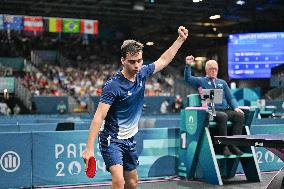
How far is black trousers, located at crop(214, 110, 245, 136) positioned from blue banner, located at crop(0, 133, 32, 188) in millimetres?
2739

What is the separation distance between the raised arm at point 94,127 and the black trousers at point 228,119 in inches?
138

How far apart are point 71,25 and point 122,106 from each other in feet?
53.6

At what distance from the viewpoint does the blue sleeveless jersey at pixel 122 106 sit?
13.7 feet

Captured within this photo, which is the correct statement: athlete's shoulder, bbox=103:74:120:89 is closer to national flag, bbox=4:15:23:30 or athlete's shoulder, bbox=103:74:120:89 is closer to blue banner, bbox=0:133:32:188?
blue banner, bbox=0:133:32:188

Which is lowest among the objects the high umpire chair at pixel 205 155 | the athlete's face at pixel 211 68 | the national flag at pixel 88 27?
the high umpire chair at pixel 205 155

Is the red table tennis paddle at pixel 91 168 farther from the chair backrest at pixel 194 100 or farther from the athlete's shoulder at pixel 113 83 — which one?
the chair backrest at pixel 194 100

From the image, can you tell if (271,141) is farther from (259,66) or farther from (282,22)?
(282,22)

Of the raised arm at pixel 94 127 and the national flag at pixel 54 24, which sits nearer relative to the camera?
the raised arm at pixel 94 127

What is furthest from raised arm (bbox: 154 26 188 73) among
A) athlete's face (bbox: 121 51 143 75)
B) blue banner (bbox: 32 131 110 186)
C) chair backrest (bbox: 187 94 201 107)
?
chair backrest (bbox: 187 94 201 107)

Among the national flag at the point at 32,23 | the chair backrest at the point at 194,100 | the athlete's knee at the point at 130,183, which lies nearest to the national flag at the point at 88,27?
the national flag at the point at 32,23

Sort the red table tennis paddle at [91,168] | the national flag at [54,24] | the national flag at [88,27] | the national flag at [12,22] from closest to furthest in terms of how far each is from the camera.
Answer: the red table tennis paddle at [91,168] → the national flag at [12,22] → the national flag at [54,24] → the national flag at [88,27]

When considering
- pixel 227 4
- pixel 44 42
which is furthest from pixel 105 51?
pixel 227 4

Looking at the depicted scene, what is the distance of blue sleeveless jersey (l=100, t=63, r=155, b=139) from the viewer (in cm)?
418

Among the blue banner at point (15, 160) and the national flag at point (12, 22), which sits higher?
the national flag at point (12, 22)
